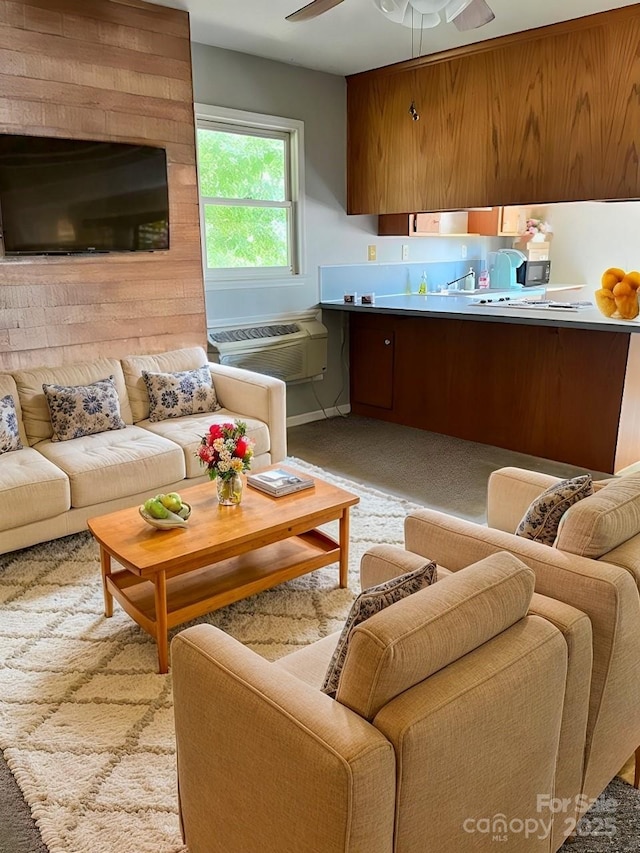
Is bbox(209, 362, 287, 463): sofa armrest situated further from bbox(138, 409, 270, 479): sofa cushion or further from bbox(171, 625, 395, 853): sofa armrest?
bbox(171, 625, 395, 853): sofa armrest

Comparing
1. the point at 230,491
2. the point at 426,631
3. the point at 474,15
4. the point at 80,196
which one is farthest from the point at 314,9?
the point at 426,631

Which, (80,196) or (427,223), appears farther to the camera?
(427,223)

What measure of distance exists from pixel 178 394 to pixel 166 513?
5.26 ft

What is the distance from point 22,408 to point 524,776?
309cm

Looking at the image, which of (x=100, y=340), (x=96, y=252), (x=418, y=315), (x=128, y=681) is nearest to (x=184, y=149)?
(x=96, y=252)

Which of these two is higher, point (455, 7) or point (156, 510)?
point (455, 7)

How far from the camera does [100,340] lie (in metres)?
3.99

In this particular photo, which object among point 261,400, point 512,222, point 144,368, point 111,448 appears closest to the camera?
point 111,448

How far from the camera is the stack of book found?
110 inches

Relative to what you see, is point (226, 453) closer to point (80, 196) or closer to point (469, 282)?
point (80, 196)

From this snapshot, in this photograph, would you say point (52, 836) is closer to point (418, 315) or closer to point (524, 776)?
point (524, 776)

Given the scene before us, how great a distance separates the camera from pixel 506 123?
4.39 meters

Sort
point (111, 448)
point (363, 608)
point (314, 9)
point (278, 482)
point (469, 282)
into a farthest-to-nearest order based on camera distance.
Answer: point (469, 282), point (111, 448), point (314, 9), point (278, 482), point (363, 608)

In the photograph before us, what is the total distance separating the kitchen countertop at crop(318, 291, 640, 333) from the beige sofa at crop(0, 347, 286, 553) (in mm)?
1319
